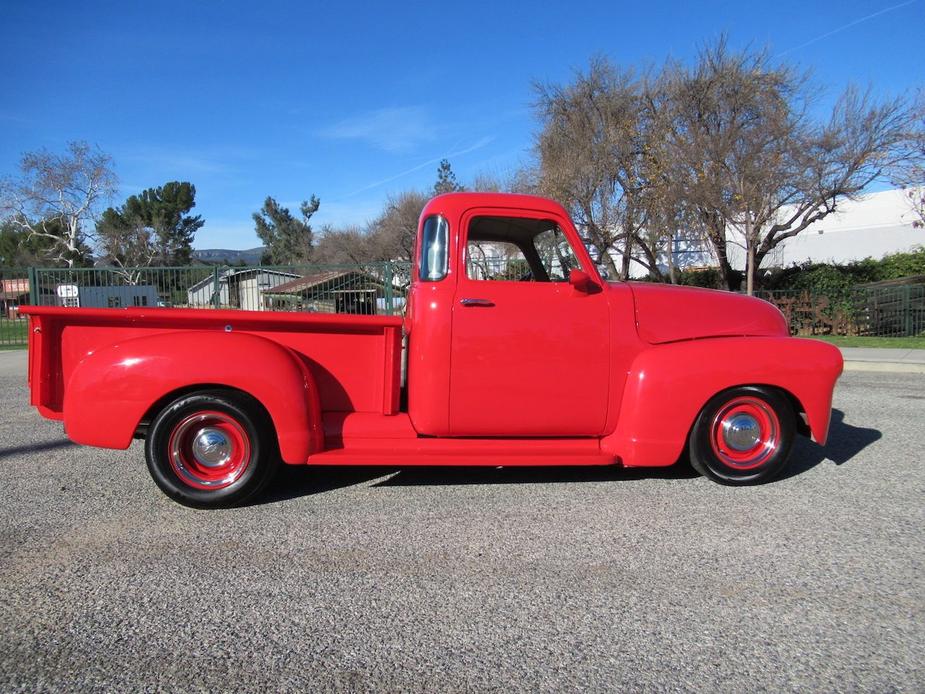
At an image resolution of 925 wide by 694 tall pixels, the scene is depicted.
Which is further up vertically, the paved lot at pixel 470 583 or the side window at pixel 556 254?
the side window at pixel 556 254

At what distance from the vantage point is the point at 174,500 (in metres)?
3.88

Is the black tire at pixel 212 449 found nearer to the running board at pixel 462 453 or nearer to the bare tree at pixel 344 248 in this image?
the running board at pixel 462 453

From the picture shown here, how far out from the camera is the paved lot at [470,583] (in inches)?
90.0

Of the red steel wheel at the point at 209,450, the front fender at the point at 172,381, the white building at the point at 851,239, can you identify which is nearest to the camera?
the front fender at the point at 172,381

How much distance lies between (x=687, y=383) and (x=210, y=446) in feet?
9.88

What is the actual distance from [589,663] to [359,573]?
3.93 feet

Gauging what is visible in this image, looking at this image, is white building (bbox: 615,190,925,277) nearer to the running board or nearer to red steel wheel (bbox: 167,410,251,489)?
the running board

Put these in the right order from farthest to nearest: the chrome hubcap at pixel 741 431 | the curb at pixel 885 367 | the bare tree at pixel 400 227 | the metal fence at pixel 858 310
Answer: the bare tree at pixel 400 227 < the metal fence at pixel 858 310 < the curb at pixel 885 367 < the chrome hubcap at pixel 741 431

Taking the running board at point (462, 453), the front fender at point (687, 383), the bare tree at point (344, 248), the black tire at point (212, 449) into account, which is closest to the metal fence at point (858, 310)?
the front fender at point (687, 383)

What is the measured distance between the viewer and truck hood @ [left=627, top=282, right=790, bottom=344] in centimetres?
418

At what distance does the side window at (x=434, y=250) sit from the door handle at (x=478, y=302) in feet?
A: 0.78

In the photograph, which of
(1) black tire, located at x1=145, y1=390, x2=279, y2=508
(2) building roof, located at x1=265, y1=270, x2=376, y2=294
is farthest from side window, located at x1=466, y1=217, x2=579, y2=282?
(2) building roof, located at x1=265, y1=270, x2=376, y2=294

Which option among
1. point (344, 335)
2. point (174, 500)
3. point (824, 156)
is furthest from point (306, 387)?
point (824, 156)

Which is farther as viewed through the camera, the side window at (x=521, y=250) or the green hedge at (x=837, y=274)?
the green hedge at (x=837, y=274)
